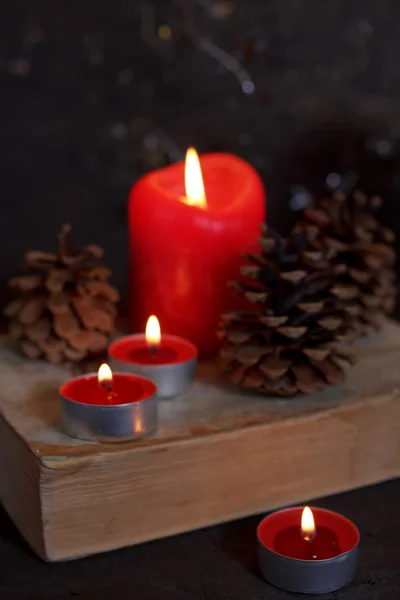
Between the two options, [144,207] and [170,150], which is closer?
[144,207]

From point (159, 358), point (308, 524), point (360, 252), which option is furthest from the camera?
point (360, 252)

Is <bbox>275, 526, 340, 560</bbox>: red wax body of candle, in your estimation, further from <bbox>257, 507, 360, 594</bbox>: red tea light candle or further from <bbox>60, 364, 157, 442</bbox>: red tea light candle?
<bbox>60, 364, 157, 442</bbox>: red tea light candle

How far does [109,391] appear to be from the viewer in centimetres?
56

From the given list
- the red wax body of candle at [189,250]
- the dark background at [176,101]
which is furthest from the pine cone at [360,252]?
the dark background at [176,101]

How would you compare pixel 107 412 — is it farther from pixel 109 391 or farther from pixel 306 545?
pixel 306 545

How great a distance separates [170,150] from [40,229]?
18cm

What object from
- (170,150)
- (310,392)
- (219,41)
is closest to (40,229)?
(170,150)

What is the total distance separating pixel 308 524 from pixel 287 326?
0.15 metres

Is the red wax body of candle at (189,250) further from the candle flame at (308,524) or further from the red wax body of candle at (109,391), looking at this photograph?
the candle flame at (308,524)

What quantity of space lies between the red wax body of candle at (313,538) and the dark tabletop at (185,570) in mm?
22

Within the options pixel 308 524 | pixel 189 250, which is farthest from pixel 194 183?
pixel 308 524

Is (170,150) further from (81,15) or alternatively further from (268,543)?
(268,543)

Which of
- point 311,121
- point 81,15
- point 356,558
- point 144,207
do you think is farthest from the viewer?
point 311,121

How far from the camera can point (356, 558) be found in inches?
19.9
